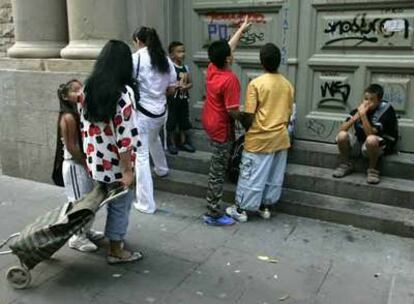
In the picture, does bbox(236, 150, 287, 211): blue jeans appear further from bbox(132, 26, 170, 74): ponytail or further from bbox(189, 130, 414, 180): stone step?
bbox(132, 26, 170, 74): ponytail

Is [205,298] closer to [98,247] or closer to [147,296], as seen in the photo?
[147,296]

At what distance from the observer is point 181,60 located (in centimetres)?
576

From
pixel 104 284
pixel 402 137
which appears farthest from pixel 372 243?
pixel 104 284

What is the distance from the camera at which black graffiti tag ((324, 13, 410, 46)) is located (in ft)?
16.1

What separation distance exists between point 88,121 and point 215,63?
146 centimetres

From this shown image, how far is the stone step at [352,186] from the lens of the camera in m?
4.64

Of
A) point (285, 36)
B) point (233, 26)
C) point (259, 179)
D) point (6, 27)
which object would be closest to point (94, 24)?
point (233, 26)

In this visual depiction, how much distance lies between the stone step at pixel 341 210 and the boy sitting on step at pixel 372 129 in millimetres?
292

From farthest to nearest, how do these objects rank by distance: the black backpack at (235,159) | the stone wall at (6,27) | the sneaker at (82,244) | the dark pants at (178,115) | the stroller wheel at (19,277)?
the stone wall at (6,27), the dark pants at (178,115), the black backpack at (235,159), the sneaker at (82,244), the stroller wheel at (19,277)

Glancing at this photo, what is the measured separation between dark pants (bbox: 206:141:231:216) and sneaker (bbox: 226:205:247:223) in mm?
144

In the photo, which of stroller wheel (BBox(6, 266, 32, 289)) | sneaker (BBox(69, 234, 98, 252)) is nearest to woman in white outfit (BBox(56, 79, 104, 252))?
sneaker (BBox(69, 234, 98, 252))

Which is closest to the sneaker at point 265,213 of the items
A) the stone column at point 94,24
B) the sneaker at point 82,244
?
the sneaker at point 82,244

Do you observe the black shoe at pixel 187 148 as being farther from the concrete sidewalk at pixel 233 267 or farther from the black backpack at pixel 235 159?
the concrete sidewalk at pixel 233 267

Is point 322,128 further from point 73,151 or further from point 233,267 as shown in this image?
point 73,151
